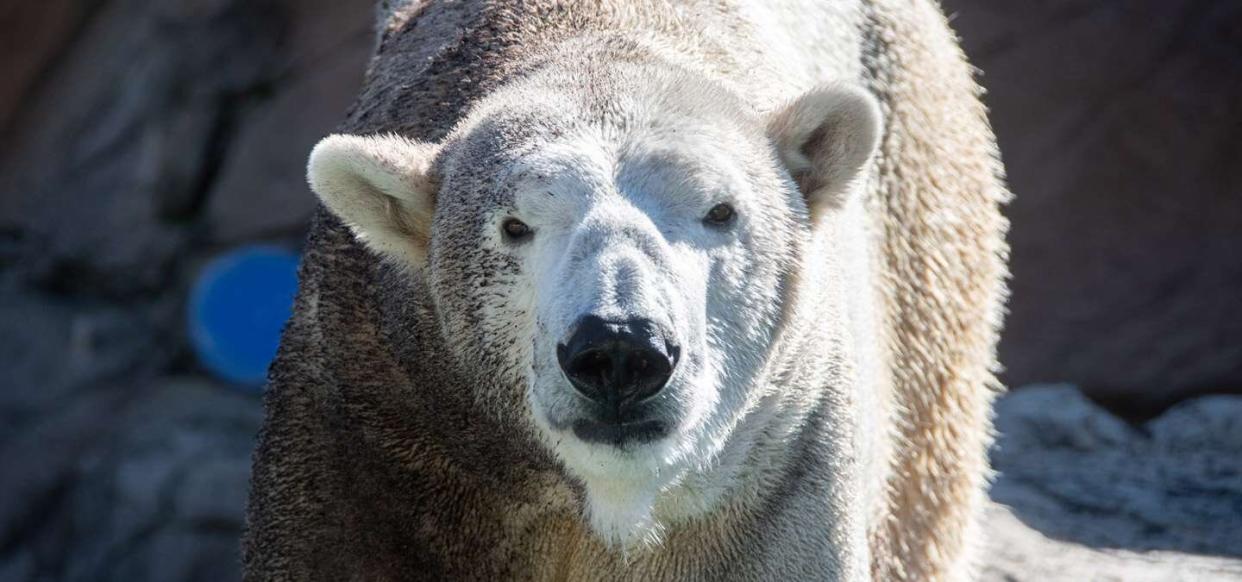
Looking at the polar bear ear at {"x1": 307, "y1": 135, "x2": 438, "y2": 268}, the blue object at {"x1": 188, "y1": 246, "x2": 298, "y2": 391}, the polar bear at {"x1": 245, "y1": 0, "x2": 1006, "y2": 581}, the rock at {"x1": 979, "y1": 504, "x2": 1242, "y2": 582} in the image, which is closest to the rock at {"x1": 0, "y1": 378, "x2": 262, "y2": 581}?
the blue object at {"x1": 188, "y1": 246, "x2": 298, "y2": 391}

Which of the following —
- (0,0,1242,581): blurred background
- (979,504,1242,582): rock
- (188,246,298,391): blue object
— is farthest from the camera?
(188,246,298,391): blue object

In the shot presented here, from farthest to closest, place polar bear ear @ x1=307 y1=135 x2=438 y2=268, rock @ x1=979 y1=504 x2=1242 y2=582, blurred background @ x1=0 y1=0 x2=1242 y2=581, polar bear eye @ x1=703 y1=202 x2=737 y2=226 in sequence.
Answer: blurred background @ x1=0 y1=0 x2=1242 y2=581
rock @ x1=979 y1=504 x2=1242 y2=582
polar bear ear @ x1=307 y1=135 x2=438 y2=268
polar bear eye @ x1=703 y1=202 x2=737 y2=226

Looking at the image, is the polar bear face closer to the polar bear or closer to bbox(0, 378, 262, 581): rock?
the polar bear

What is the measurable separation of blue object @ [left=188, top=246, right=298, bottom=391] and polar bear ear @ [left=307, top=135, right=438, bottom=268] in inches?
211

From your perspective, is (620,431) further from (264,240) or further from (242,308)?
(264,240)

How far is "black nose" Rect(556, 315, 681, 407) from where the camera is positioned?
9.31 ft

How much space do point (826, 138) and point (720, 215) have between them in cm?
42

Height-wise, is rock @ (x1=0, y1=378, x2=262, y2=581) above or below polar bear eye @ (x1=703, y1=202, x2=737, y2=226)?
below

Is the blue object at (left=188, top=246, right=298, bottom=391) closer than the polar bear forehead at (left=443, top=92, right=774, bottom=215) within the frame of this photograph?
No

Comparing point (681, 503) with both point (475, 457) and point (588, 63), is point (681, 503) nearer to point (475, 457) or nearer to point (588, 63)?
point (475, 457)

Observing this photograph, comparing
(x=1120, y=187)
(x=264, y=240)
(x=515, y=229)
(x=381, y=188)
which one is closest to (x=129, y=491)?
(x=264, y=240)

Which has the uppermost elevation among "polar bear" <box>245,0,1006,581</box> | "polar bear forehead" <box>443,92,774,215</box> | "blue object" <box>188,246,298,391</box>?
"polar bear forehead" <box>443,92,774,215</box>

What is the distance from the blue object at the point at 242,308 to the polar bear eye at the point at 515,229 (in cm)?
574

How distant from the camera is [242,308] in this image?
883 centimetres
